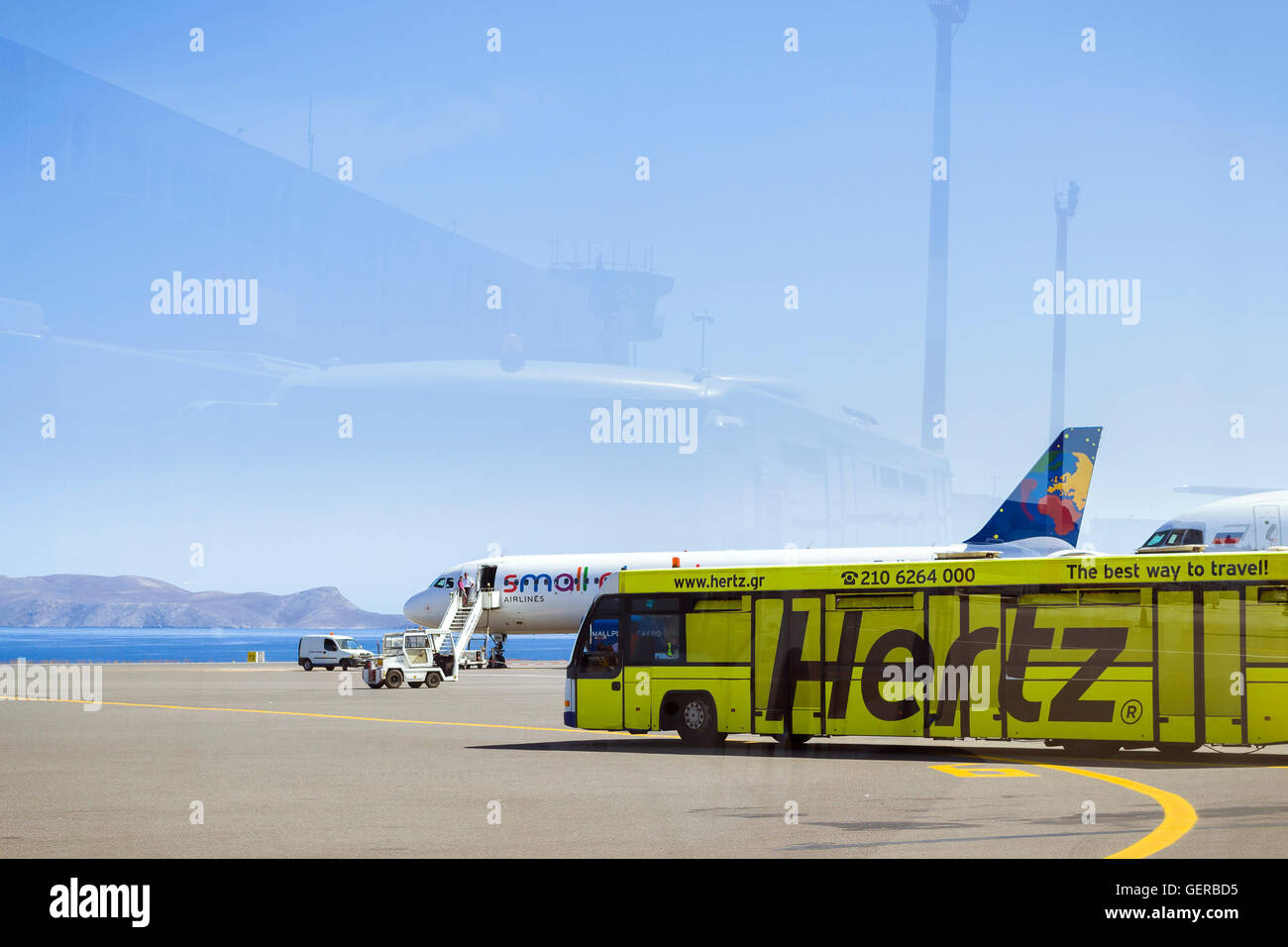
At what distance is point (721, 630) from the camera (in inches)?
1094

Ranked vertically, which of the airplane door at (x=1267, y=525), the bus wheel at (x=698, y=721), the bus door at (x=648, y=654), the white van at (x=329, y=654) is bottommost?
the white van at (x=329, y=654)

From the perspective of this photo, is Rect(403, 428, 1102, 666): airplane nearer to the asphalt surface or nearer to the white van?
the white van

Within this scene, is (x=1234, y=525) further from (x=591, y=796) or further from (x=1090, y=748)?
(x=591, y=796)

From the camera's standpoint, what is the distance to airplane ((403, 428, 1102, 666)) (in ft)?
221

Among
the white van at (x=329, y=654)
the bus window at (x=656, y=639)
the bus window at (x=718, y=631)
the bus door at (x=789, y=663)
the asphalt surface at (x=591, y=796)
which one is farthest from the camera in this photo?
the white van at (x=329, y=654)

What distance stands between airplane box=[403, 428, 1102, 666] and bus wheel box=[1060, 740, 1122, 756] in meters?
34.5

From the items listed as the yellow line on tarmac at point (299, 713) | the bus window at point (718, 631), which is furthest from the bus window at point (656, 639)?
the yellow line on tarmac at point (299, 713)

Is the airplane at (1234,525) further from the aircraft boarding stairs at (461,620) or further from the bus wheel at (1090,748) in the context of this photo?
the aircraft boarding stairs at (461,620)

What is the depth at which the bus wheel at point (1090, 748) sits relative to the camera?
26609 millimetres

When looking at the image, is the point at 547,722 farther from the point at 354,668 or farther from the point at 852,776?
the point at 354,668

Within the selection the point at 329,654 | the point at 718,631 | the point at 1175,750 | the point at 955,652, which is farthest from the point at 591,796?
the point at 329,654

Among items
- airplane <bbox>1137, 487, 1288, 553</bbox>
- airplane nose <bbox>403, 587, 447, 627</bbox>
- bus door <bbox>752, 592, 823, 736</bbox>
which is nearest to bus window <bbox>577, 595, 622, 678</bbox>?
bus door <bbox>752, 592, 823, 736</bbox>

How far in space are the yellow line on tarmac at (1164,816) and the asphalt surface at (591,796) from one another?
5cm
